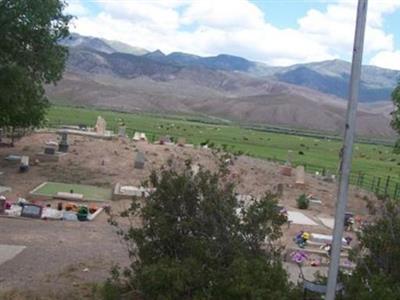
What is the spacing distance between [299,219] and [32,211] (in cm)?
929

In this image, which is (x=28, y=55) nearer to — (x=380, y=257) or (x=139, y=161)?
(x=139, y=161)

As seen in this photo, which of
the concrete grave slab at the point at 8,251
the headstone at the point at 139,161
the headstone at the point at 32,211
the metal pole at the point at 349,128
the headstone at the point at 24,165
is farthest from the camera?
the headstone at the point at 139,161

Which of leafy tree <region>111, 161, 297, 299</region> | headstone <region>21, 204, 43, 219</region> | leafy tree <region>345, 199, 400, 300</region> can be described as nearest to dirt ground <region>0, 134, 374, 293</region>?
headstone <region>21, 204, 43, 219</region>

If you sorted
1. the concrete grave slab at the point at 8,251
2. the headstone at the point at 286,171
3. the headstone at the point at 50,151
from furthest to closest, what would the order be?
the headstone at the point at 286,171
the headstone at the point at 50,151
the concrete grave slab at the point at 8,251

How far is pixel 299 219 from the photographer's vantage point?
24.4 m

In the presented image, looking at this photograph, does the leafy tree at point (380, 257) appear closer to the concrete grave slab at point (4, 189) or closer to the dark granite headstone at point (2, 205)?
the dark granite headstone at point (2, 205)

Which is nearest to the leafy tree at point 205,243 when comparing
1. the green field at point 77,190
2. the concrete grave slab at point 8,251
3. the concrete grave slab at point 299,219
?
the concrete grave slab at point 8,251

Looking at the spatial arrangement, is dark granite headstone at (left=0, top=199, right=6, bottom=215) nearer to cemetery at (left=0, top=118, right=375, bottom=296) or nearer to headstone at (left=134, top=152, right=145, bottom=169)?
cemetery at (left=0, top=118, right=375, bottom=296)

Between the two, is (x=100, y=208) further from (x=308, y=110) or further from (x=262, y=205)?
(x=308, y=110)

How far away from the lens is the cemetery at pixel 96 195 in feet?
52.7

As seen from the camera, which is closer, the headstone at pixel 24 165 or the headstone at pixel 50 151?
the headstone at pixel 24 165

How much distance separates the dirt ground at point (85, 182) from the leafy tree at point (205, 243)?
4.44 feet

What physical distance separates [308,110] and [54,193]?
485 feet

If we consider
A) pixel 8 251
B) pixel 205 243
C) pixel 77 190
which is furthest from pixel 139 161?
pixel 205 243
